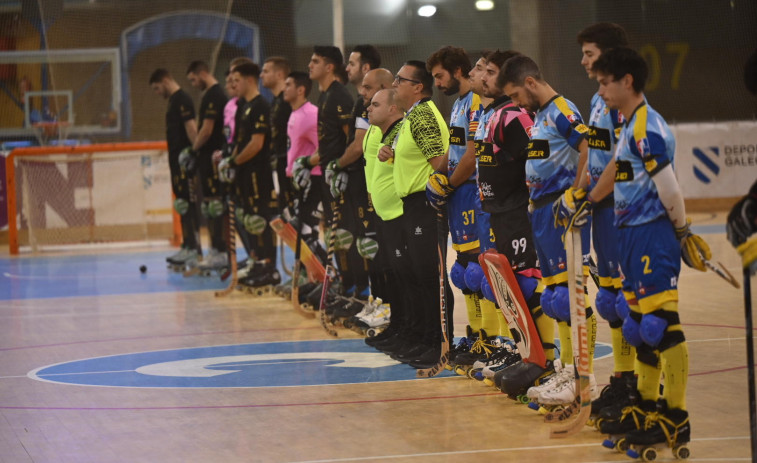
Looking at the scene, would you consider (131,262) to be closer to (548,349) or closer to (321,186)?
(321,186)

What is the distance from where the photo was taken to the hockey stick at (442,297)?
21.7 feet

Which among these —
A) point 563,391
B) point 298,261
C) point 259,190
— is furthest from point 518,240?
point 259,190

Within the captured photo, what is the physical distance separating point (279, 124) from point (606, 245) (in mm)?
6323

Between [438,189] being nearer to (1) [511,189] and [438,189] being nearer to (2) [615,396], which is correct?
(1) [511,189]

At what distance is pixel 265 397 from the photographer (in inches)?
248

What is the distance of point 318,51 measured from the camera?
946cm

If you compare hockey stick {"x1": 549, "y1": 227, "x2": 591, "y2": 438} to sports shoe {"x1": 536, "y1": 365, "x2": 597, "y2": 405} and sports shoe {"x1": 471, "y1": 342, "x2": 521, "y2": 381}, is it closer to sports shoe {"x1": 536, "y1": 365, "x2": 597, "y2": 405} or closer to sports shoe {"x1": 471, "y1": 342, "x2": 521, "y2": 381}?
sports shoe {"x1": 536, "y1": 365, "x2": 597, "y2": 405}

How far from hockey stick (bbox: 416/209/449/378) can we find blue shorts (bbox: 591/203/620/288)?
1.62 metres

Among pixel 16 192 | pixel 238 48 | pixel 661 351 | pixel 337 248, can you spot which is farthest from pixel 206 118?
pixel 661 351

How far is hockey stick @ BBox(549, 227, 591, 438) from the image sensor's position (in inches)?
195

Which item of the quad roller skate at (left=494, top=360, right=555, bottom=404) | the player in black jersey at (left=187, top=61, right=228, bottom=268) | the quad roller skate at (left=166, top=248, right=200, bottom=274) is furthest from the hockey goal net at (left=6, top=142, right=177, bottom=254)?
the quad roller skate at (left=494, top=360, right=555, bottom=404)

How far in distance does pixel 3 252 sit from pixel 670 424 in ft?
48.9

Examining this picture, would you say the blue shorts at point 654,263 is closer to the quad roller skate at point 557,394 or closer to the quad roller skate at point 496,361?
the quad roller skate at point 557,394

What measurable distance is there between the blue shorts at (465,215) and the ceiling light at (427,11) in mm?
13300
